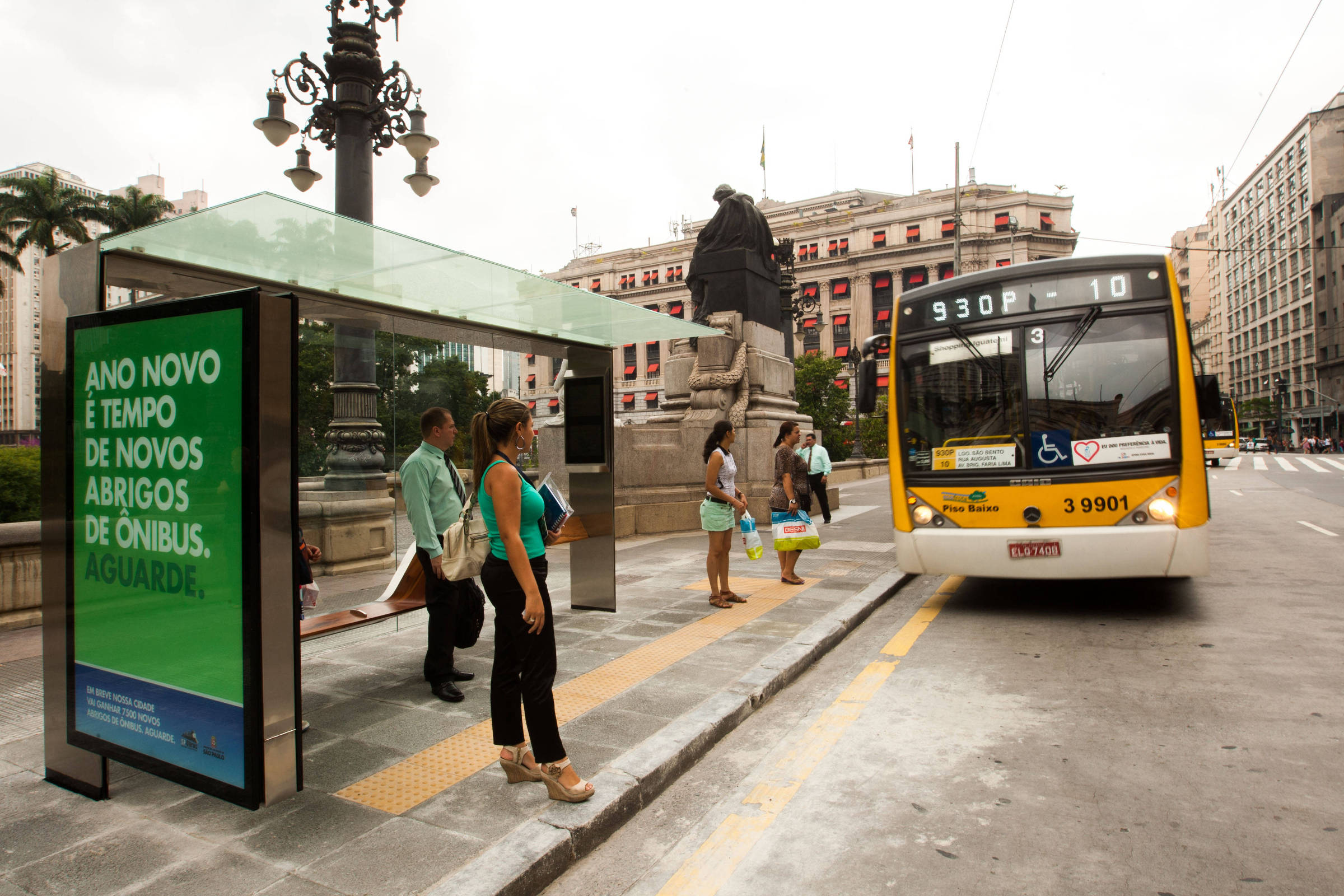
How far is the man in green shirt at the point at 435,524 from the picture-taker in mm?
4828

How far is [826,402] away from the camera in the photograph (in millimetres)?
41719

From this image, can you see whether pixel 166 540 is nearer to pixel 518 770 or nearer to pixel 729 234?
pixel 518 770

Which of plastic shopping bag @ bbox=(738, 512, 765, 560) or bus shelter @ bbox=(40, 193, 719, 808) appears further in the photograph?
plastic shopping bag @ bbox=(738, 512, 765, 560)

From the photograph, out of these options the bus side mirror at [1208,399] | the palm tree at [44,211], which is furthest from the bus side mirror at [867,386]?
the palm tree at [44,211]

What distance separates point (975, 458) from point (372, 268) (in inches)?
205

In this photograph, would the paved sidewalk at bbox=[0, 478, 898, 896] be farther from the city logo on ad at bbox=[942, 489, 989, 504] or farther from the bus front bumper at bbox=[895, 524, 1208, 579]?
the city logo on ad at bbox=[942, 489, 989, 504]

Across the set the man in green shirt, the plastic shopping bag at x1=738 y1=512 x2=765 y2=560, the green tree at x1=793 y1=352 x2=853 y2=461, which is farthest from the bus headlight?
the green tree at x1=793 y1=352 x2=853 y2=461

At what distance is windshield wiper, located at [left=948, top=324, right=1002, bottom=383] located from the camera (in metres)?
7.20

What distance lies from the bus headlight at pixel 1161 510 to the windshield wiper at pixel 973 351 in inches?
62.0

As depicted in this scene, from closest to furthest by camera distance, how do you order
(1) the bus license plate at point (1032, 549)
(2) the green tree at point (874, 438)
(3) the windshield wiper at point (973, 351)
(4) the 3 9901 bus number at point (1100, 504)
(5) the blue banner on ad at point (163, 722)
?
(5) the blue banner on ad at point (163, 722) < (4) the 3 9901 bus number at point (1100, 504) < (1) the bus license plate at point (1032, 549) < (3) the windshield wiper at point (973, 351) < (2) the green tree at point (874, 438)

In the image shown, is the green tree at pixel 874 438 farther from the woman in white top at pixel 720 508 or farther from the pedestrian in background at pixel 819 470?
the woman in white top at pixel 720 508

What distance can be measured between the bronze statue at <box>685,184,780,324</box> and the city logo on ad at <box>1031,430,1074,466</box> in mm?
9092

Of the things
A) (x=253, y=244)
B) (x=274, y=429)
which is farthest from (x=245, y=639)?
(x=253, y=244)

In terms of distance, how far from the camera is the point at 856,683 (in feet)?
17.4
